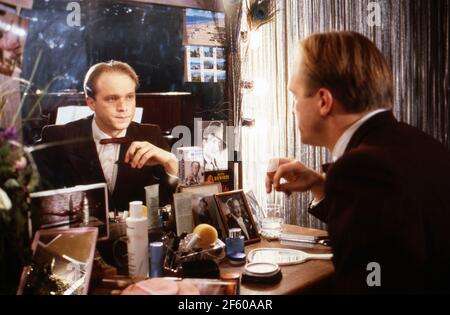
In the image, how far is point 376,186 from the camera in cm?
112

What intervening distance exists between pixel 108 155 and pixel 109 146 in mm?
38

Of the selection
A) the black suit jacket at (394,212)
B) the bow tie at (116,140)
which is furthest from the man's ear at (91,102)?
the black suit jacket at (394,212)

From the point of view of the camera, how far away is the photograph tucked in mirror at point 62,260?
1333mm

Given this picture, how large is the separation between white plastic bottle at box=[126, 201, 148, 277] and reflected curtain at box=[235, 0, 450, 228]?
0.94 m

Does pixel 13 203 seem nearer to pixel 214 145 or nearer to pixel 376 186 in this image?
pixel 376 186

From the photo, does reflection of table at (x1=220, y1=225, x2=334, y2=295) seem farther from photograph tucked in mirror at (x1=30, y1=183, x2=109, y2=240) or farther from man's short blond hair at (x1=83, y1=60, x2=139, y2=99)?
man's short blond hair at (x1=83, y1=60, x2=139, y2=99)

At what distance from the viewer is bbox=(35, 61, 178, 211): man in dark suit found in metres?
1.66

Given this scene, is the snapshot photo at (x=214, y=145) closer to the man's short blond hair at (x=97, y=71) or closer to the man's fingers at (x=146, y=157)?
the man's fingers at (x=146, y=157)

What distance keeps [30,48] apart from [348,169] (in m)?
1.21

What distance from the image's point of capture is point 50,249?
1.44 metres

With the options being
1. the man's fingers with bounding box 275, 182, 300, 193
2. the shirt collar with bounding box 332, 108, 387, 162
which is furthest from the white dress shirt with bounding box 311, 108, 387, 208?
the man's fingers with bounding box 275, 182, 300, 193

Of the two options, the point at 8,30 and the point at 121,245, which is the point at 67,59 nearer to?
the point at 8,30

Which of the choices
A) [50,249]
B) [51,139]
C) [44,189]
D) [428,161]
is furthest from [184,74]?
[428,161]

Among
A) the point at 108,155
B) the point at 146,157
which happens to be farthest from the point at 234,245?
the point at 108,155
